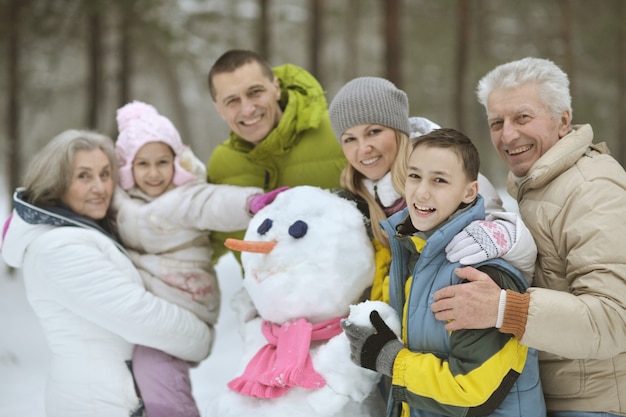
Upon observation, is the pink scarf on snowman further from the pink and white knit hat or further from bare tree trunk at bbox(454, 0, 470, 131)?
bare tree trunk at bbox(454, 0, 470, 131)

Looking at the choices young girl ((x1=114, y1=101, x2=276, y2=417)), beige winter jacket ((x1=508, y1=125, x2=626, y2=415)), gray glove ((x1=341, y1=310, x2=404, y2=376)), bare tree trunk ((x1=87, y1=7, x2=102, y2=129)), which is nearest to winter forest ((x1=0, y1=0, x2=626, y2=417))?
bare tree trunk ((x1=87, y1=7, x2=102, y2=129))

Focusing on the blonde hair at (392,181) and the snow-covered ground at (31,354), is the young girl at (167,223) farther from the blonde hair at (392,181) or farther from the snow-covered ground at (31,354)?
the snow-covered ground at (31,354)

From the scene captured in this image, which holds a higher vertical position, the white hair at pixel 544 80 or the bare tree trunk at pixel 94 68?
the bare tree trunk at pixel 94 68

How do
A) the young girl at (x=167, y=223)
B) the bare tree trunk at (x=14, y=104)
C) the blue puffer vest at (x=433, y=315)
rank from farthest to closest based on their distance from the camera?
the bare tree trunk at (x=14, y=104), the young girl at (x=167, y=223), the blue puffer vest at (x=433, y=315)

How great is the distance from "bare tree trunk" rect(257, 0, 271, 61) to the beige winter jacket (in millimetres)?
5092

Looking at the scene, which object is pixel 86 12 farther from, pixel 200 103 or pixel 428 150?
pixel 428 150

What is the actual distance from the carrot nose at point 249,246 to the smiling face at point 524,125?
3.08ft

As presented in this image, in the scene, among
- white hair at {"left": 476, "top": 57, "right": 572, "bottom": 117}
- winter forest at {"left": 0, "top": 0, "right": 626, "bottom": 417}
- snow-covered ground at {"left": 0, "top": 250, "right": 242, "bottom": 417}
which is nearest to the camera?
white hair at {"left": 476, "top": 57, "right": 572, "bottom": 117}

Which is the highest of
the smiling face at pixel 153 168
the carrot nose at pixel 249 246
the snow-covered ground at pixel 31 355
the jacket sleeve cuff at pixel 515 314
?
the smiling face at pixel 153 168

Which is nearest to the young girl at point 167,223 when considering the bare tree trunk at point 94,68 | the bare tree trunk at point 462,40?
the bare tree trunk at point 94,68

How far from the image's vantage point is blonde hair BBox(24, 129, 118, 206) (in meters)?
2.70

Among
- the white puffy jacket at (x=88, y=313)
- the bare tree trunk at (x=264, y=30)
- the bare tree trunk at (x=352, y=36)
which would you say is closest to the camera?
the white puffy jacket at (x=88, y=313)

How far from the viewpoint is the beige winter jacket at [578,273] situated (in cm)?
170

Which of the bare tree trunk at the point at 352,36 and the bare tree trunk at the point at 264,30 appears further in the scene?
the bare tree trunk at the point at 352,36
